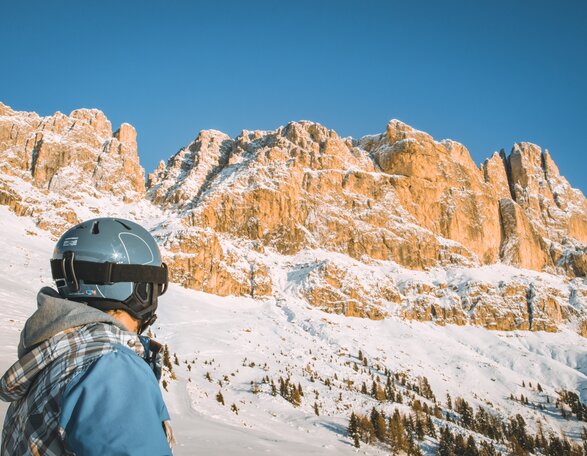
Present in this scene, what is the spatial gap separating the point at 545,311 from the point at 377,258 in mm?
Answer: 54889

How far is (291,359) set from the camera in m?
62.2

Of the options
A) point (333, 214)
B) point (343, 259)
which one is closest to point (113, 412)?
point (343, 259)

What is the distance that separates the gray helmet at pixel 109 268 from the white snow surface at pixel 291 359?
746cm

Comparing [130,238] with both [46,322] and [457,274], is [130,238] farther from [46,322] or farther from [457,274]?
[457,274]

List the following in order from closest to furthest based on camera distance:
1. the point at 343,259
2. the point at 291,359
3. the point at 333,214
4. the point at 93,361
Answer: the point at 93,361 < the point at 291,359 < the point at 343,259 < the point at 333,214

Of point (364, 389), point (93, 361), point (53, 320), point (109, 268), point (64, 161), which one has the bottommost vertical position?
point (364, 389)

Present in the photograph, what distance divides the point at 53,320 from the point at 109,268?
19.0 inches

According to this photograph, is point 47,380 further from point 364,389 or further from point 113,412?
point 364,389

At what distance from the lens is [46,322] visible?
1.85 metres

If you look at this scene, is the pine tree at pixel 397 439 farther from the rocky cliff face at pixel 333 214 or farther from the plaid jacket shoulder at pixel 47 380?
the rocky cliff face at pixel 333 214

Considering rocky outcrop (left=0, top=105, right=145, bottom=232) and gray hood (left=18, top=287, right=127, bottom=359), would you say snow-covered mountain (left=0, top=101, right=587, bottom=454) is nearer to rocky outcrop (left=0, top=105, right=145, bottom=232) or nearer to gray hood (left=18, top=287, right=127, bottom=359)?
rocky outcrop (left=0, top=105, right=145, bottom=232)

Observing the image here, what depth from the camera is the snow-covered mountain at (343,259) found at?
203 ft

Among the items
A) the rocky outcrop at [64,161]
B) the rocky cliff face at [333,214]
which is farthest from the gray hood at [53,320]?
the rocky outcrop at [64,161]

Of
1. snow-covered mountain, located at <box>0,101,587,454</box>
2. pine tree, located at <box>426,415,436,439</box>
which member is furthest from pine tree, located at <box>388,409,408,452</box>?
pine tree, located at <box>426,415,436,439</box>
